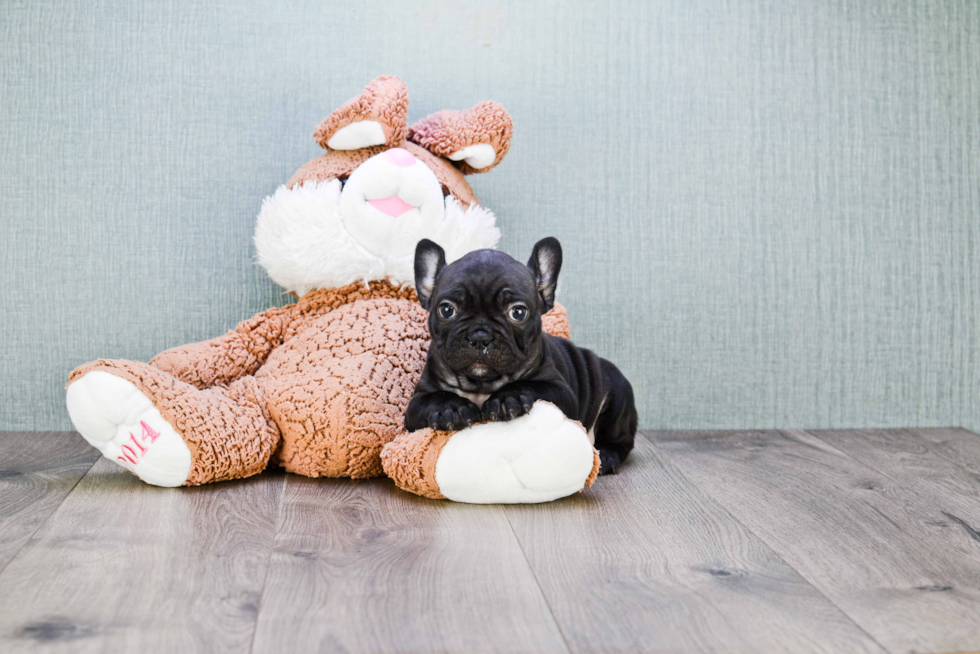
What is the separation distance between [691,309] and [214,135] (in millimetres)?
1249

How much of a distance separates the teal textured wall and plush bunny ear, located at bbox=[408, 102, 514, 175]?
24 centimetres

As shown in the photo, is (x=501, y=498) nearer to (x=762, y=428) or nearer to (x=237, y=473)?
(x=237, y=473)

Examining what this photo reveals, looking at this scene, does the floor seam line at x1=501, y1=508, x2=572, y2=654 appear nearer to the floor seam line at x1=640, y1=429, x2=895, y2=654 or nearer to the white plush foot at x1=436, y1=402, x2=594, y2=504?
the white plush foot at x1=436, y1=402, x2=594, y2=504

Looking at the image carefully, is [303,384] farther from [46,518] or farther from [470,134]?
[470,134]

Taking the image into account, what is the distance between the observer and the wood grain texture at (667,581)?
933 millimetres

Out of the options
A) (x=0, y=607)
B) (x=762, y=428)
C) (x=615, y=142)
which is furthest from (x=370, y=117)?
(x=762, y=428)

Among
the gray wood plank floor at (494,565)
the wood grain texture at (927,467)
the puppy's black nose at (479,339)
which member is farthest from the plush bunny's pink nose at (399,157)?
the wood grain texture at (927,467)

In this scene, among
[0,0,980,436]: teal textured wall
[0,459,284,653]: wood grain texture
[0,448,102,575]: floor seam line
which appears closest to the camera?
[0,459,284,653]: wood grain texture

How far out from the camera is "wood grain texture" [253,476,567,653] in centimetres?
92

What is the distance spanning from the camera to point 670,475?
167cm

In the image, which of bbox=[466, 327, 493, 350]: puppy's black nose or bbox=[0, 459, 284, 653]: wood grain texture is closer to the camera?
bbox=[0, 459, 284, 653]: wood grain texture

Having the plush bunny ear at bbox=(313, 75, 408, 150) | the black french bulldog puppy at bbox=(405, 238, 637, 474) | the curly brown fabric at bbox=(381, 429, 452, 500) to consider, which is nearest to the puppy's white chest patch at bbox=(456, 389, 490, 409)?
the black french bulldog puppy at bbox=(405, 238, 637, 474)

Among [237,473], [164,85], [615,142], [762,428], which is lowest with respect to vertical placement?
[762,428]

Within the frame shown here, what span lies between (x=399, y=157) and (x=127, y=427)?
0.72 meters
